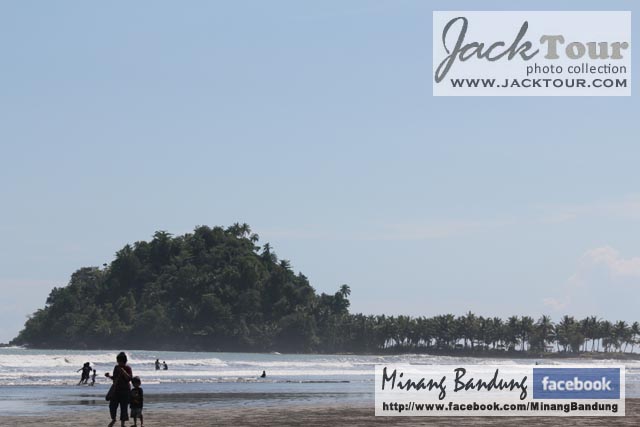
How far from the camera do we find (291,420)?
27.0m

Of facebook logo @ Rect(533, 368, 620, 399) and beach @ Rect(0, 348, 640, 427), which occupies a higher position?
facebook logo @ Rect(533, 368, 620, 399)

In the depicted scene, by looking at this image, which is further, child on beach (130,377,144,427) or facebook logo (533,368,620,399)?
facebook logo (533,368,620,399)

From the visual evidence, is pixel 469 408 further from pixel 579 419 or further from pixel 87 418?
pixel 87 418

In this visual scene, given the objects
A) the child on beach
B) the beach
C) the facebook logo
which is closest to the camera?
the child on beach

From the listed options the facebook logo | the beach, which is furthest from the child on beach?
the facebook logo

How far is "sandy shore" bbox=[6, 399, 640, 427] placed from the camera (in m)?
25.8

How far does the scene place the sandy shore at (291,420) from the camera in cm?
2578

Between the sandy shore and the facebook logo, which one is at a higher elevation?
the facebook logo

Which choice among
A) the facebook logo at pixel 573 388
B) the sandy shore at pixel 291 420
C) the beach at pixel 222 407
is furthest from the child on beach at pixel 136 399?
the facebook logo at pixel 573 388

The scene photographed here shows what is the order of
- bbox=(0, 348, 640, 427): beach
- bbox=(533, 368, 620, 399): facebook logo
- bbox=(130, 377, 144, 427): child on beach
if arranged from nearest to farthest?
bbox=(130, 377, 144, 427): child on beach < bbox=(0, 348, 640, 427): beach < bbox=(533, 368, 620, 399): facebook logo

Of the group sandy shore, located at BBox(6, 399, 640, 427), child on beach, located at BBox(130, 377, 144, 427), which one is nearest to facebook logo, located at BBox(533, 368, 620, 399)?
sandy shore, located at BBox(6, 399, 640, 427)

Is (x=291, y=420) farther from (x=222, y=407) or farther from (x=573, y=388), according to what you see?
(x=573, y=388)

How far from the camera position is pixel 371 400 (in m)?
37.2

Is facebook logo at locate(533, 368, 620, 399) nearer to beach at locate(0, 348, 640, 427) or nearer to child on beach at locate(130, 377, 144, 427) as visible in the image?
beach at locate(0, 348, 640, 427)
